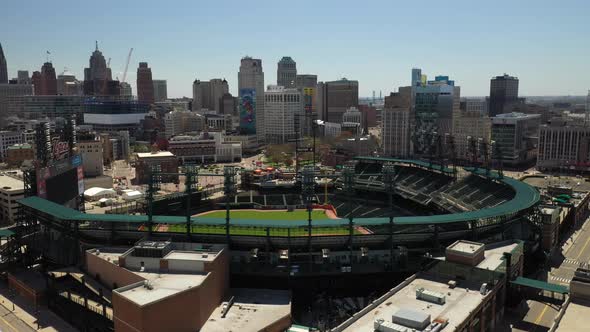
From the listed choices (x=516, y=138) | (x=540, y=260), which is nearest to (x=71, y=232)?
(x=540, y=260)

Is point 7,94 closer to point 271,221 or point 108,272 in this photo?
point 108,272

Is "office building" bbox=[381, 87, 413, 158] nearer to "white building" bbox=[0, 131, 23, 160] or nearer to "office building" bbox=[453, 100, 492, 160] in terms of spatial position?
"office building" bbox=[453, 100, 492, 160]

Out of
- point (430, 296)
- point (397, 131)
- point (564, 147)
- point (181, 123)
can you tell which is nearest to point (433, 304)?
point (430, 296)

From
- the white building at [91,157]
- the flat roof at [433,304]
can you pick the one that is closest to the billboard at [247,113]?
the white building at [91,157]

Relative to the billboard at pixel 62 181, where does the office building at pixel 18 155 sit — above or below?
below

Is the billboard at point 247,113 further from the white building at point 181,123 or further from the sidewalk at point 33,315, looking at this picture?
the sidewalk at point 33,315

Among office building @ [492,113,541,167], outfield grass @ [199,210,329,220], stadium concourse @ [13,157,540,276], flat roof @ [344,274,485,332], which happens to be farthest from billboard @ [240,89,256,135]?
flat roof @ [344,274,485,332]
